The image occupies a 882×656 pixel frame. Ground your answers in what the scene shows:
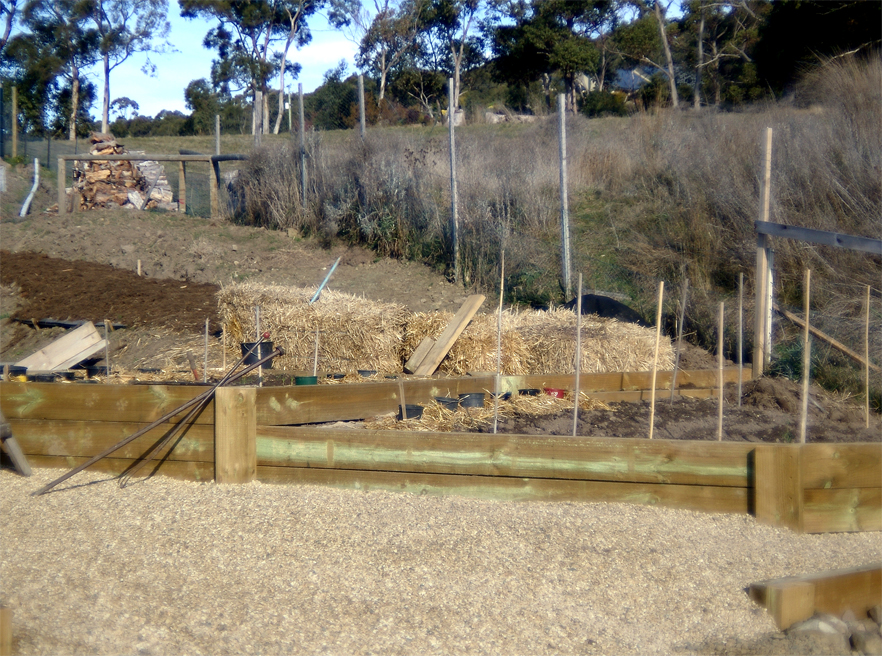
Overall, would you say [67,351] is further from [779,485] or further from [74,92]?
[74,92]

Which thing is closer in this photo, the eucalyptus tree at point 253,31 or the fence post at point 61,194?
the fence post at point 61,194

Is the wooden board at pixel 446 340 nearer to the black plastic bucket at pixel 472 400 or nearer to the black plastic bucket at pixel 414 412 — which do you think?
the black plastic bucket at pixel 472 400

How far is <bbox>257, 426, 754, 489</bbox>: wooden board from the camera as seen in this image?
11.2 feet

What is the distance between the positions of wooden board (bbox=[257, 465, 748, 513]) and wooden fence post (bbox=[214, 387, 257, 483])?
94 millimetres

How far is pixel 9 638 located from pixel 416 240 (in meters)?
7.62

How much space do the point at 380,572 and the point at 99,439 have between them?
2.03 m

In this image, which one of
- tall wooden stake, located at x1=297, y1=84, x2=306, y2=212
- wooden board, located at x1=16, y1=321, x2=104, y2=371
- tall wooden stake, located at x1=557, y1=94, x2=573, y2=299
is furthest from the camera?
tall wooden stake, located at x1=297, y1=84, x2=306, y2=212

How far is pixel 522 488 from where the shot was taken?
3.60 m

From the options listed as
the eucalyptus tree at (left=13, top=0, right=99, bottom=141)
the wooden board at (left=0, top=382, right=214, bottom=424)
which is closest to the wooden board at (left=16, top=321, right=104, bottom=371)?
the wooden board at (left=0, top=382, right=214, bottom=424)

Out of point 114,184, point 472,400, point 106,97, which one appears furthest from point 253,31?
point 472,400

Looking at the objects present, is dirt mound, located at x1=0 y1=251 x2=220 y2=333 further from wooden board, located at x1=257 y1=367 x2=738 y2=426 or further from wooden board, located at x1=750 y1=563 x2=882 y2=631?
wooden board, located at x1=750 y1=563 x2=882 y2=631

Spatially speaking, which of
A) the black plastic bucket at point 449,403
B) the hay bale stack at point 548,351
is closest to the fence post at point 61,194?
the hay bale stack at point 548,351

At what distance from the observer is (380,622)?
2605 millimetres

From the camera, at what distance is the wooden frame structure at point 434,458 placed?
3311 mm
